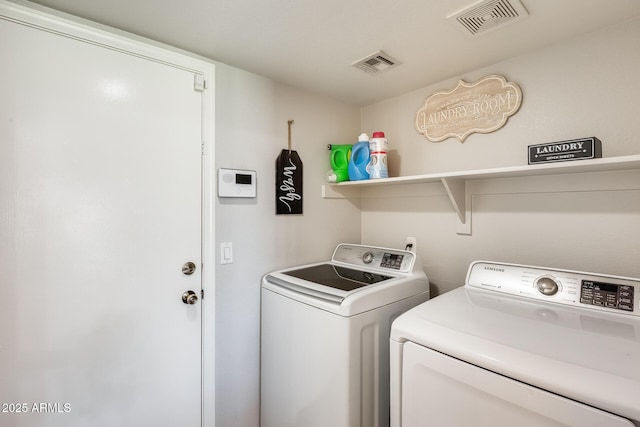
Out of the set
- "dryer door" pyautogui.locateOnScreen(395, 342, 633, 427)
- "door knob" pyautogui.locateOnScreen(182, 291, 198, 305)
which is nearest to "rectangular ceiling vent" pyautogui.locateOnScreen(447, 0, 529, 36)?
"dryer door" pyautogui.locateOnScreen(395, 342, 633, 427)

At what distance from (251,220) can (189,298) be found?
20.1 inches

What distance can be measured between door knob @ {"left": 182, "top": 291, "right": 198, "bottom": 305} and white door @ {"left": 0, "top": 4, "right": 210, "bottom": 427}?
20 millimetres

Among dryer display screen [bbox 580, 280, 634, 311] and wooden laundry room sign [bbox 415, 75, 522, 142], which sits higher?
wooden laundry room sign [bbox 415, 75, 522, 142]

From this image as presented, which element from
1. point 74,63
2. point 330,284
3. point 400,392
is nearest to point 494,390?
point 400,392

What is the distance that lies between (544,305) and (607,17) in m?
1.21

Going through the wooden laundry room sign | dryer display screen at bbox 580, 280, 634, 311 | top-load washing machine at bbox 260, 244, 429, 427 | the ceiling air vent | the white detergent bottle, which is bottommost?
top-load washing machine at bbox 260, 244, 429, 427

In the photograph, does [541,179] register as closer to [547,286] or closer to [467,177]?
[467,177]

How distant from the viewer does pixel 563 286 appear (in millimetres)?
1217

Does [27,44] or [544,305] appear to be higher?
[27,44]

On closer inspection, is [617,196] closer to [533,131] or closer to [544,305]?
[533,131]

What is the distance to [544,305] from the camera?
121 centimetres

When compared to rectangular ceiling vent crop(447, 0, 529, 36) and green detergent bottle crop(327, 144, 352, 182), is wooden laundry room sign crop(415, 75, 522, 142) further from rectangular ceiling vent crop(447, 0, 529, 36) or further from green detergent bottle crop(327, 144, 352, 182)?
green detergent bottle crop(327, 144, 352, 182)

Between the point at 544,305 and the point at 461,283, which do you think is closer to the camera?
the point at 544,305

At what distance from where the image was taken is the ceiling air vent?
59.4 inches
